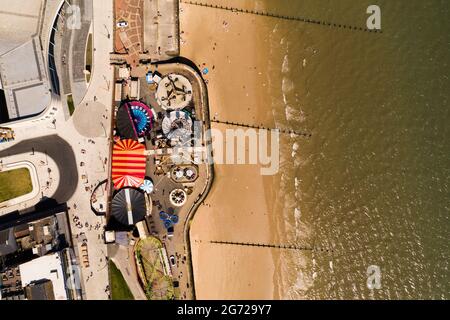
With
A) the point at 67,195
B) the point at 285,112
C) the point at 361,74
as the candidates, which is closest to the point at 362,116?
the point at 361,74

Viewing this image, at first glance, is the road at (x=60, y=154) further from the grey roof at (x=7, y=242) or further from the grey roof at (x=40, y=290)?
the grey roof at (x=40, y=290)

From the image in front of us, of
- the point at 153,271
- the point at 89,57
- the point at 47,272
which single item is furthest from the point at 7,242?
the point at 89,57

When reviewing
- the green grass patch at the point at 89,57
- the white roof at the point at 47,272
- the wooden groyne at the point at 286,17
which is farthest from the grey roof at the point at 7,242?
the wooden groyne at the point at 286,17

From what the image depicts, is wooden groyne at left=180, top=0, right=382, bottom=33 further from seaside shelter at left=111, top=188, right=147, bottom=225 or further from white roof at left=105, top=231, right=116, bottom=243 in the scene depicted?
white roof at left=105, top=231, right=116, bottom=243

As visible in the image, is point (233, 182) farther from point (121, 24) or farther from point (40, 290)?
point (40, 290)

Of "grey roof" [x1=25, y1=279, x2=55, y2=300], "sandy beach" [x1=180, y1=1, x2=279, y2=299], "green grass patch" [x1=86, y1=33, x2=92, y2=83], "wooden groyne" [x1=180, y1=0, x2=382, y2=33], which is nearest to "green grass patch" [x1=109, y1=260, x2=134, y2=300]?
"grey roof" [x1=25, y1=279, x2=55, y2=300]

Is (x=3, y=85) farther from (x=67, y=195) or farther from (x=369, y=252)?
(x=369, y=252)
